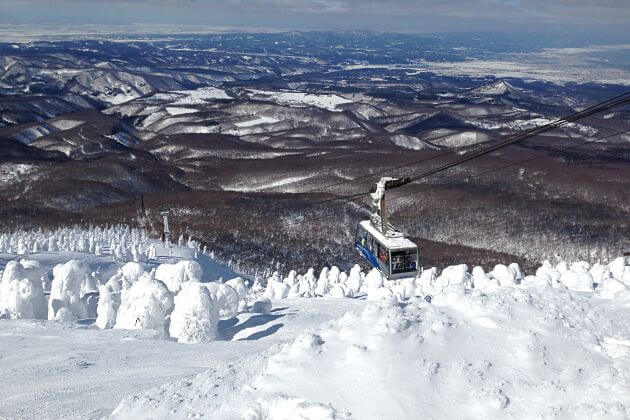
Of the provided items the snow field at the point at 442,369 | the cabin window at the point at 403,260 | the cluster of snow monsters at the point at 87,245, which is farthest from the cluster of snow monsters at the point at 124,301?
the snow field at the point at 442,369

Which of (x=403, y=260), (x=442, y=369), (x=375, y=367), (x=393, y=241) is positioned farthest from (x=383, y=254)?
(x=375, y=367)

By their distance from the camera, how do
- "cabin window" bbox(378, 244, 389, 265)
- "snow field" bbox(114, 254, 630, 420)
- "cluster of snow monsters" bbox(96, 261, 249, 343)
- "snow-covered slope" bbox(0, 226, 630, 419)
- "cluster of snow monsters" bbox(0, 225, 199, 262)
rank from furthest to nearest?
"cluster of snow monsters" bbox(0, 225, 199, 262)
"cluster of snow monsters" bbox(96, 261, 249, 343)
"cabin window" bbox(378, 244, 389, 265)
"snow-covered slope" bbox(0, 226, 630, 419)
"snow field" bbox(114, 254, 630, 420)

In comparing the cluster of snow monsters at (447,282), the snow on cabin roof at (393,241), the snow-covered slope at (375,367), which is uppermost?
the snow on cabin roof at (393,241)

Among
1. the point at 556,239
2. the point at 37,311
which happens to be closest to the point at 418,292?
the point at 37,311

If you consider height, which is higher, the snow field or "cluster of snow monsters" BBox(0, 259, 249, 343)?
the snow field

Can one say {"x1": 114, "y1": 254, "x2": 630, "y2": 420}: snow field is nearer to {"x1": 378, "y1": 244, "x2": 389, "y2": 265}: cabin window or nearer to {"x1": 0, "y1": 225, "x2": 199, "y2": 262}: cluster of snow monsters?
{"x1": 378, "y1": 244, "x2": 389, "y2": 265}: cabin window

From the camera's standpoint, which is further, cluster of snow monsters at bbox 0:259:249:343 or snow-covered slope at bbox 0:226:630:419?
cluster of snow monsters at bbox 0:259:249:343

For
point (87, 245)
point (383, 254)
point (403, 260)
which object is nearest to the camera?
point (403, 260)

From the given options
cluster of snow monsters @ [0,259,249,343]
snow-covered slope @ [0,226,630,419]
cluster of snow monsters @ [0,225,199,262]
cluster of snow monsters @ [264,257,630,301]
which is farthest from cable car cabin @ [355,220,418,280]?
cluster of snow monsters @ [0,225,199,262]

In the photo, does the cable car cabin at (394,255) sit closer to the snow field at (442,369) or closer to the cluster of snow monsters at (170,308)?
the snow field at (442,369)

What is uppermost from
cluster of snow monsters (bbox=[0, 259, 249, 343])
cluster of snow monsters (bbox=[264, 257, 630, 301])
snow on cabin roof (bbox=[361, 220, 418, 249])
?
snow on cabin roof (bbox=[361, 220, 418, 249])

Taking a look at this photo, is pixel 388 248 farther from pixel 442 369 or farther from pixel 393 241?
pixel 442 369
